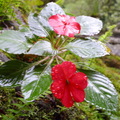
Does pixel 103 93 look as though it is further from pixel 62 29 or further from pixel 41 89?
pixel 62 29

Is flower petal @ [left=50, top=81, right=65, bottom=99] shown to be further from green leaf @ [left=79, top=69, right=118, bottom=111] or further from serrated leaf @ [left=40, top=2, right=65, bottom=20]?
serrated leaf @ [left=40, top=2, right=65, bottom=20]

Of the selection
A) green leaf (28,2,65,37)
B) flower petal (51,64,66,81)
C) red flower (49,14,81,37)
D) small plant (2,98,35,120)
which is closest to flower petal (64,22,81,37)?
red flower (49,14,81,37)

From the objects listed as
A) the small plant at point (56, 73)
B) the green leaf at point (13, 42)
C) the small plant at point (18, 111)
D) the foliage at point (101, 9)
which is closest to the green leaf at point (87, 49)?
the small plant at point (56, 73)

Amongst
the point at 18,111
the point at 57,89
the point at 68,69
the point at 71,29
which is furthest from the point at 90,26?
the point at 18,111

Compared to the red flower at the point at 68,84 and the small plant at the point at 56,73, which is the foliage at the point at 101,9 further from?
the red flower at the point at 68,84

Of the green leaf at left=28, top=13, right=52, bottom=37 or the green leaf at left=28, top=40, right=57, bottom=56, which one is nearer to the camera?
the green leaf at left=28, top=40, right=57, bottom=56

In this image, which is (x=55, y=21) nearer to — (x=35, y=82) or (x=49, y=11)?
(x=49, y=11)

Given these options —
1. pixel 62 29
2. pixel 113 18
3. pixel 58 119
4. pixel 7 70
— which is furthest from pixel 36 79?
pixel 113 18
